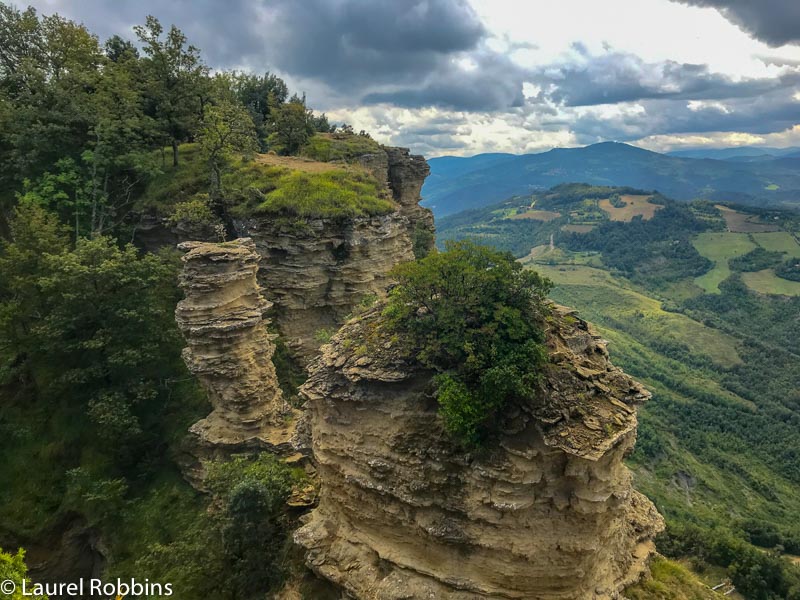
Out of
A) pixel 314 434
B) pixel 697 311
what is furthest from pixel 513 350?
pixel 697 311

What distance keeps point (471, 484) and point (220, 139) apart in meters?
29.7

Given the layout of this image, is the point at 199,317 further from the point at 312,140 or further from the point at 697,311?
the point at 697,311

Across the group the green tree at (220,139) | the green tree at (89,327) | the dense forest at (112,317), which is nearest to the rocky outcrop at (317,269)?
the dense forest at (112,317)

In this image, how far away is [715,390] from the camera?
344ft

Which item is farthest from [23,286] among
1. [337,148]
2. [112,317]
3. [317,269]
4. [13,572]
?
[337,148]

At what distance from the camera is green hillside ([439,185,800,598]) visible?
196 ft

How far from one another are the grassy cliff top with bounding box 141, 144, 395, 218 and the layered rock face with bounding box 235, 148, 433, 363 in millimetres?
971

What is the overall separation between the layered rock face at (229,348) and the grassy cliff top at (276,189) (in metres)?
6.54

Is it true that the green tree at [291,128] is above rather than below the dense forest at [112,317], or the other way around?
above

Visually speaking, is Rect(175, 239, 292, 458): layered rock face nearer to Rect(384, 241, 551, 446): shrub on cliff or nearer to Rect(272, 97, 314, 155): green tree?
Rect(384, 241, 551, 446): shrub on cliff

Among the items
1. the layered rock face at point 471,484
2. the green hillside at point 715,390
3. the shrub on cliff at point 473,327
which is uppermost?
the shrub on cliff at point 473,327

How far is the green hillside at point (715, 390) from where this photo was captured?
5966 cm

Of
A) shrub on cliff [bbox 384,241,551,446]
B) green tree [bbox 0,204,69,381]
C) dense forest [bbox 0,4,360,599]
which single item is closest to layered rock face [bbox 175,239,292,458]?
dense forest [bbox 0,4,360,599]

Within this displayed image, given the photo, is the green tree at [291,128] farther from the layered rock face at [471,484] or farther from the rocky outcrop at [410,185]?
the layered rock face at [471,484]
